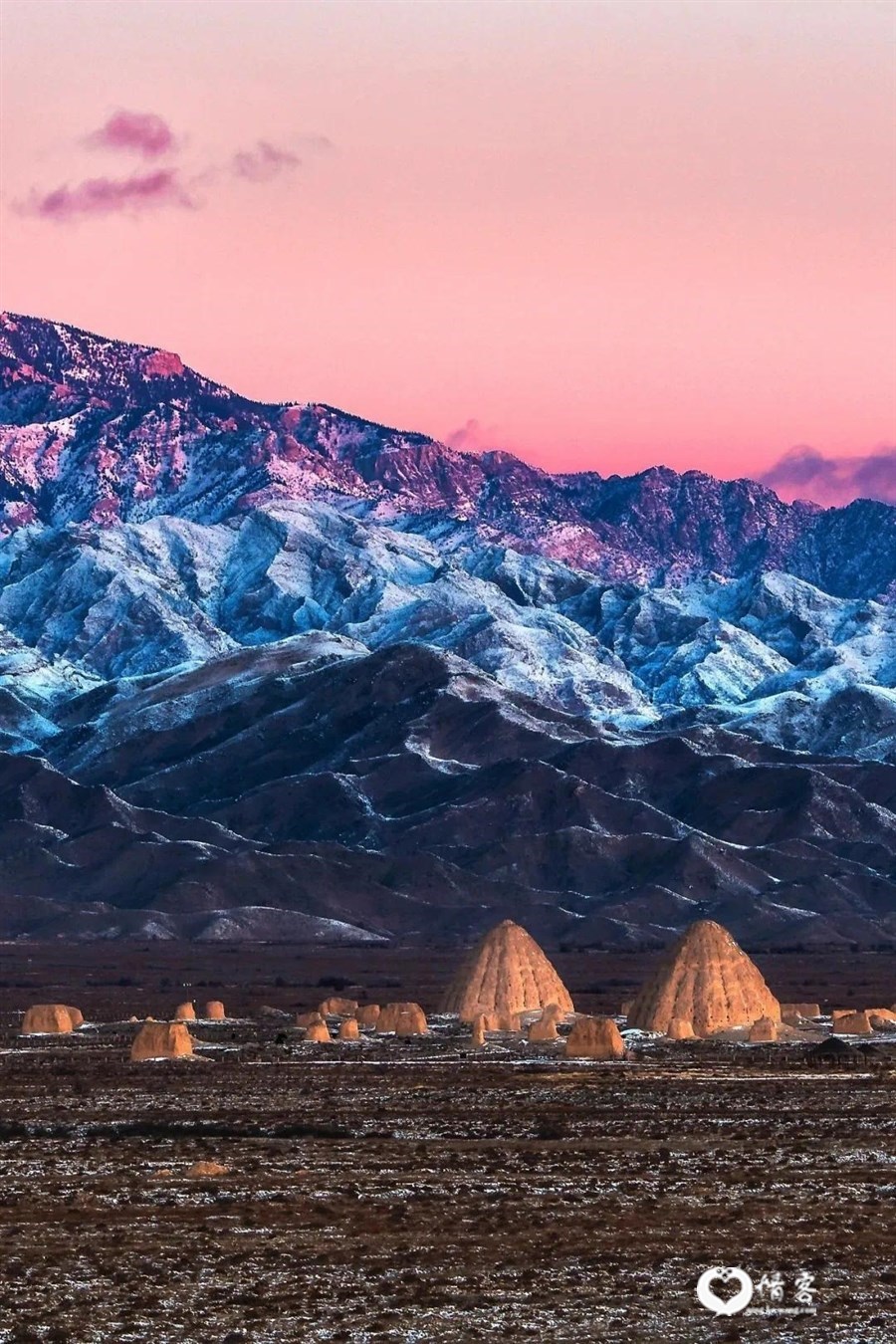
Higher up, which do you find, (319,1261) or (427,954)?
(427,954)

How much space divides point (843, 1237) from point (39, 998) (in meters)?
93.4

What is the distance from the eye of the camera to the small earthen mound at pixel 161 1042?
8150 cm

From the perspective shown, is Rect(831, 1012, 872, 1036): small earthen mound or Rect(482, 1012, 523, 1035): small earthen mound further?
Rect(482, 1012, 523, 1035): small earthen mound

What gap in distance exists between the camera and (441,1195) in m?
47.1

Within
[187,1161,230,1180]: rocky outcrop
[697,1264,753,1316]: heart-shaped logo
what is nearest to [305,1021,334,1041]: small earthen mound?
[187,1161,230,1180]: rocky outcrop

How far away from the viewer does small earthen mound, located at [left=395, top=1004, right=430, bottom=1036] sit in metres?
92.1

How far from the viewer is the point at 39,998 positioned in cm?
13138

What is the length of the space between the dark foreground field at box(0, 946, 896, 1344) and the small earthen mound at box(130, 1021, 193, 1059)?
1.00 metres

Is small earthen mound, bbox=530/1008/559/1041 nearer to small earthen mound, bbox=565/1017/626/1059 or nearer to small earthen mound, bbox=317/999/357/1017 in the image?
small earthen mound, bbox=565/1017/626/1059

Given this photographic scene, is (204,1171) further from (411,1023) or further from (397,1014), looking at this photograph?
(397,1014)

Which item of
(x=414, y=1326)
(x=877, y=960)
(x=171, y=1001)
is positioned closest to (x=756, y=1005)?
(x=171, y=1001)

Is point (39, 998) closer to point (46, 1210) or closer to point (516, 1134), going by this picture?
point (516, 1134)

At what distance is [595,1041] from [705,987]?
9.50 metres

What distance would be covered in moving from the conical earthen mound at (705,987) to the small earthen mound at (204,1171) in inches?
1467
